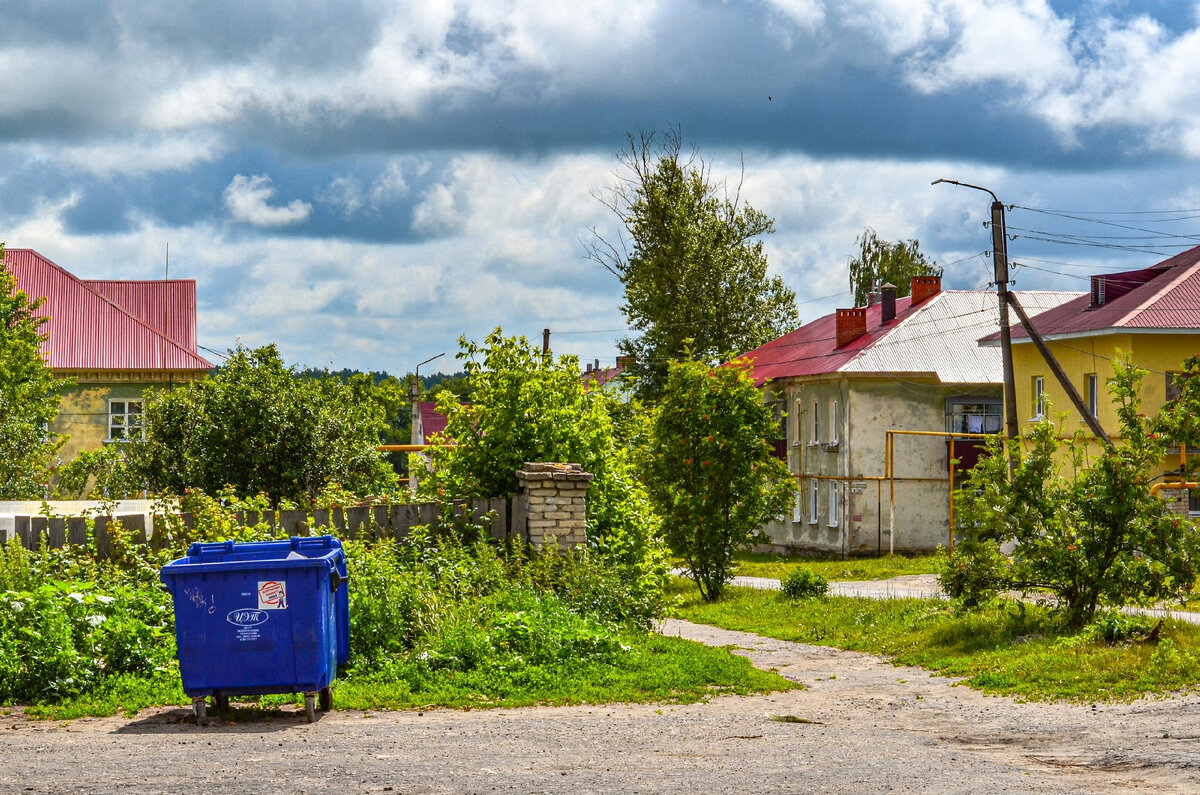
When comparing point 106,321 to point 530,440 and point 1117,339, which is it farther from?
point 530,440

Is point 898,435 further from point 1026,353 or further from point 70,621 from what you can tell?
point 70,621

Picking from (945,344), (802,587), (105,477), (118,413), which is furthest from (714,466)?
(118,413)

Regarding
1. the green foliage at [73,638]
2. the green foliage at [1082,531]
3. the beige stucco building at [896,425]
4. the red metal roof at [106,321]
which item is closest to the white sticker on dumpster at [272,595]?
the green foliage at [73,638]

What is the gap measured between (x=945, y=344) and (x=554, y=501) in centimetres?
2816

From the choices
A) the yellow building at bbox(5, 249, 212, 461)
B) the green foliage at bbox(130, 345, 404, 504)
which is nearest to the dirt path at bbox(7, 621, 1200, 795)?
the green foliage at bbox(130, 345, 404, 504)

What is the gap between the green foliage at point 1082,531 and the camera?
12.8 meters

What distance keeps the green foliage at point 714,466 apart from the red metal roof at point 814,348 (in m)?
15.4

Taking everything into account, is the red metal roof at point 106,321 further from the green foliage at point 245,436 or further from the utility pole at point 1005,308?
the utility pole at point 1005,308

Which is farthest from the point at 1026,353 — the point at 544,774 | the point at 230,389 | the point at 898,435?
the point at 544,774

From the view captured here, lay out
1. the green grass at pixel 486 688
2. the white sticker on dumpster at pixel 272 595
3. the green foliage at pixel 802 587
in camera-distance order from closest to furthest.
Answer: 1. the white sticker on dumpster at pixel 272 595
2. the green grass at pixel 486 688
3. the green foliage at pixel 802 587

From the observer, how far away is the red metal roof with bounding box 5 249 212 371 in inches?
1634

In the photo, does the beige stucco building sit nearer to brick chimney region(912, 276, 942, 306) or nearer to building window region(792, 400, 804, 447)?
building window region(792, 400, 804, 447)

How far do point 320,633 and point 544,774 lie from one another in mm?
2397

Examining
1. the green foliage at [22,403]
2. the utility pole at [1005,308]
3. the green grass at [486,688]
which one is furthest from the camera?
the utility pole at [1005,308]
